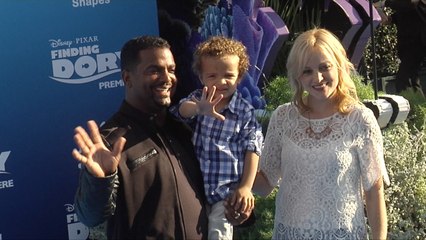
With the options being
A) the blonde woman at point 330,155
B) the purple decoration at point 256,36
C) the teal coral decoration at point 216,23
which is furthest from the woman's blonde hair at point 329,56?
the teal coral decoration at point 216,23

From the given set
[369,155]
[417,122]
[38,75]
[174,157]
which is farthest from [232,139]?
[417,122]

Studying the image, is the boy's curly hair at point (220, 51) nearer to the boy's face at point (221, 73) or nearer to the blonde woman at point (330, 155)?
the boy's face at point (221, 73)

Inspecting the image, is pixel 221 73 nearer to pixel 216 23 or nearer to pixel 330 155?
pixel 330 155

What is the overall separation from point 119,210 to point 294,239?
0.77 m

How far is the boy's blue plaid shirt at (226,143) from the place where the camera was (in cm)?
306

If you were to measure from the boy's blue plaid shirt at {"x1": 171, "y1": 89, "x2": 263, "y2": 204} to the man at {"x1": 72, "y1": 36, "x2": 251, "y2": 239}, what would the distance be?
0.15 metres

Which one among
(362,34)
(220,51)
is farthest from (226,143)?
(362,34)

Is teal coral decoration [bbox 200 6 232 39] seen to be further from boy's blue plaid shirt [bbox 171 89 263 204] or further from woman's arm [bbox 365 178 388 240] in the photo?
woman's arm [bbox 365 178 388 240]

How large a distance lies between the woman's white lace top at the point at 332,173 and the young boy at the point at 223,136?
0.19 metres

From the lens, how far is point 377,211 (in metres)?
2.96

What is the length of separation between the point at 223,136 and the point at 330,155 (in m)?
0.48

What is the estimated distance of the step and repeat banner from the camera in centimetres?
440

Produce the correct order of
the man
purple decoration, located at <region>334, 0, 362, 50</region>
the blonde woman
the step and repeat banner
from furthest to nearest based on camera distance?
purple decoration, located at <region>334, 0, 362, 50</region>, the step and repeat banner, the blonde woman, the man

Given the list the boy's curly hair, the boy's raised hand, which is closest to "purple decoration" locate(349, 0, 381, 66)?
the boy's curly hair
